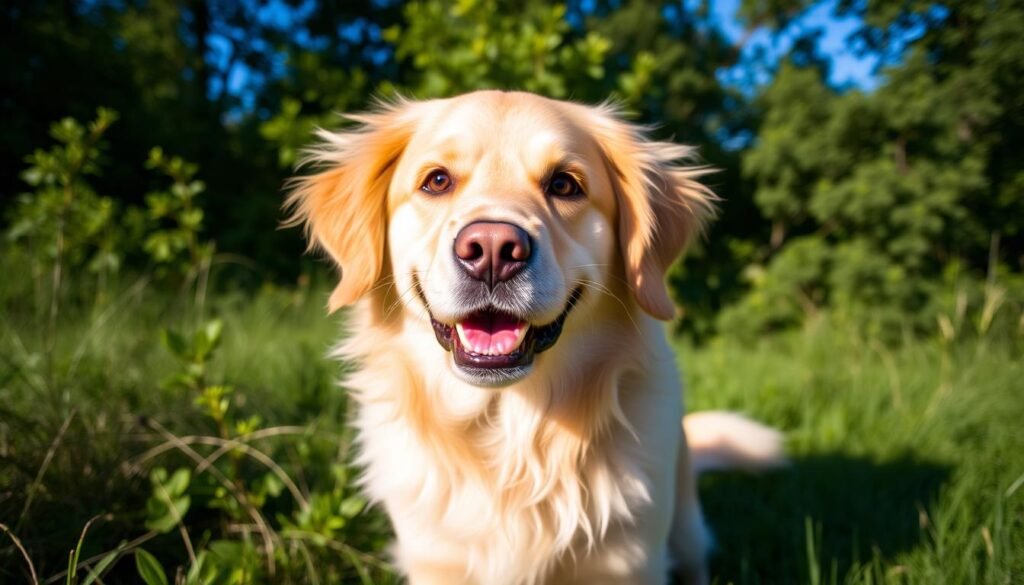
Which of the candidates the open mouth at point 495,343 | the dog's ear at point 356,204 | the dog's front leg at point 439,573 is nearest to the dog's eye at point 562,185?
the open mouth at point 495,343

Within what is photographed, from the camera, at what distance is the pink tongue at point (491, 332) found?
62.7 inches

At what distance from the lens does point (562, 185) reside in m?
1.87

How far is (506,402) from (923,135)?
497cm

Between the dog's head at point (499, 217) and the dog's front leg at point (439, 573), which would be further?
the dog's front leg at point (439, 573)

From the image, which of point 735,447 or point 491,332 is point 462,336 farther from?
point 735,447

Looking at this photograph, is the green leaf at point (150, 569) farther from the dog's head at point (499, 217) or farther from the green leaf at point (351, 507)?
the dog's head at point (499, 217)

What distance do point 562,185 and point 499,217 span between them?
0.42 m

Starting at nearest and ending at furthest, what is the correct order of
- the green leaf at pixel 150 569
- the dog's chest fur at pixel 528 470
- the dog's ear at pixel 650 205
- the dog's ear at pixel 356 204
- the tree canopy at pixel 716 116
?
the green leaf at pixel 150 569 < the dog's chest fur at pixel 528 470 < the dog's ear at pixel 650 205 < the dog's ear at pixel 356 204 < the tree canopy at pixel 716 116

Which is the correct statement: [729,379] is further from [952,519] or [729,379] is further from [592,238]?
[592,238]

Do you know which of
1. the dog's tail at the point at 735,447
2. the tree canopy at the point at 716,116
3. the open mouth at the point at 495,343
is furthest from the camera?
the tree canopy at the point at 716,116

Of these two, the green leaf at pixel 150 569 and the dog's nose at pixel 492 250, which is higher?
the dog's nose at pixel 492 250

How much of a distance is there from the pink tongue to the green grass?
91 cm

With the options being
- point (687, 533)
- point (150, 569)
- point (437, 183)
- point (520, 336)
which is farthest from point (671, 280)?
point (150, 569)

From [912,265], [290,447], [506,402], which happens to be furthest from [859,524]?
[912,265]
